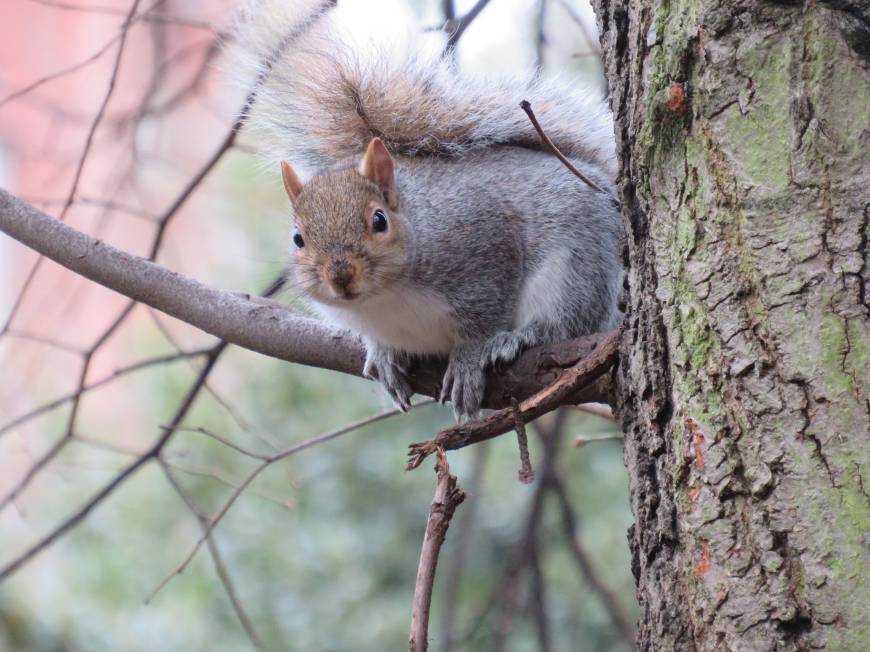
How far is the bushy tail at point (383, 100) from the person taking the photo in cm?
216

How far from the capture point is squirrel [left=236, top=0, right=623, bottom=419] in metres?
1.95

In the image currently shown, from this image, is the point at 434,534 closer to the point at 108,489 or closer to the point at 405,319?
the point at 405,319

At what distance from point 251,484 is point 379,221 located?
225 cm

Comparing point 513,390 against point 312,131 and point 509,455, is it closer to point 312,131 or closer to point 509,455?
point 312,131

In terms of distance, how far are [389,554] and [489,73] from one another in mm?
2118

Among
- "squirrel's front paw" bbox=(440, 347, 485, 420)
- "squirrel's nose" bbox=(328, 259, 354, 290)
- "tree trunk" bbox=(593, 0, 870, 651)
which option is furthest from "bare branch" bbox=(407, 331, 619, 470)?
"squirrel's nose" bbox=(328, 259, 354, 290)

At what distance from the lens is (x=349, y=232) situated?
1927mm

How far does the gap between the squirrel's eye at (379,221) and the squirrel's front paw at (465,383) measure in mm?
278

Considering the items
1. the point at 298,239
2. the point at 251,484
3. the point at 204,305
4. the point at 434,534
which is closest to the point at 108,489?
the point at 204,305

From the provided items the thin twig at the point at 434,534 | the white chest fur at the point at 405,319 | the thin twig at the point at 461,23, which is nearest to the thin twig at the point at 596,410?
the white chest fur at the point at 405,319

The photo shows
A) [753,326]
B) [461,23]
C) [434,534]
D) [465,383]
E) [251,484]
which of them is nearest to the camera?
[434,534]

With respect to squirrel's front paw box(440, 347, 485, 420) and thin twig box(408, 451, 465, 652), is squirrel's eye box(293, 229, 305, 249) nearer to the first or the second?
squirrel's front paw box(440, 347, 485, 420)

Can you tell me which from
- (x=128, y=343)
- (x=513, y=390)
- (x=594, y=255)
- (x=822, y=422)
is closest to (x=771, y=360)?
(x=822, y=422)

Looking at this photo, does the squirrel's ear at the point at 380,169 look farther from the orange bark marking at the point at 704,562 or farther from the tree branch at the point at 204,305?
the orange bark marking at the point at 704,562
